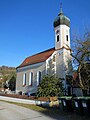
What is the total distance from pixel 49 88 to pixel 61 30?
13634 mm

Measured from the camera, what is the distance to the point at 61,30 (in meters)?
36.0

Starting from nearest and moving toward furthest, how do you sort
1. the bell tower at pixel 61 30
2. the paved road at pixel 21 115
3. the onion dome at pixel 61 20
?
the paved road at pixel 21 115 → the bell tower at pixel 61 30 → the onion dome at pixel 61 20

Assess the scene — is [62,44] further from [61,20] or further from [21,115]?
[21,115]

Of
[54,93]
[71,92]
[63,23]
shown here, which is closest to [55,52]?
[63,23]

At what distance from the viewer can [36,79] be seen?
124ft

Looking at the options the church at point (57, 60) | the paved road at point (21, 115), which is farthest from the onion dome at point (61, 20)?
the paved road at point (21, 115)

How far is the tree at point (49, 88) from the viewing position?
87.9ft

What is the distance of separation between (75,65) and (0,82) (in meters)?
44.3

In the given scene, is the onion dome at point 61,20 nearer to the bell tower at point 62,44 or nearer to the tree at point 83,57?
the bell tower at point 62,44

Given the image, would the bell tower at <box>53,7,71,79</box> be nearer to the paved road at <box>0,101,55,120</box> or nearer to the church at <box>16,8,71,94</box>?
the church at <box>16,8,71,94</box>

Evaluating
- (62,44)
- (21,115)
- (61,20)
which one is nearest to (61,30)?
(61,20)

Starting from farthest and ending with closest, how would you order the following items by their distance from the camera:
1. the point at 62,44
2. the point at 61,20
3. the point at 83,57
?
the point at 61,20, the point at 62,44, the point at 83,57

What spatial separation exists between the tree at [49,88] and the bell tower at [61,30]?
896 centimetres

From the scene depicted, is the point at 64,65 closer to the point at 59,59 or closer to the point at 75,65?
the point at 59,59
